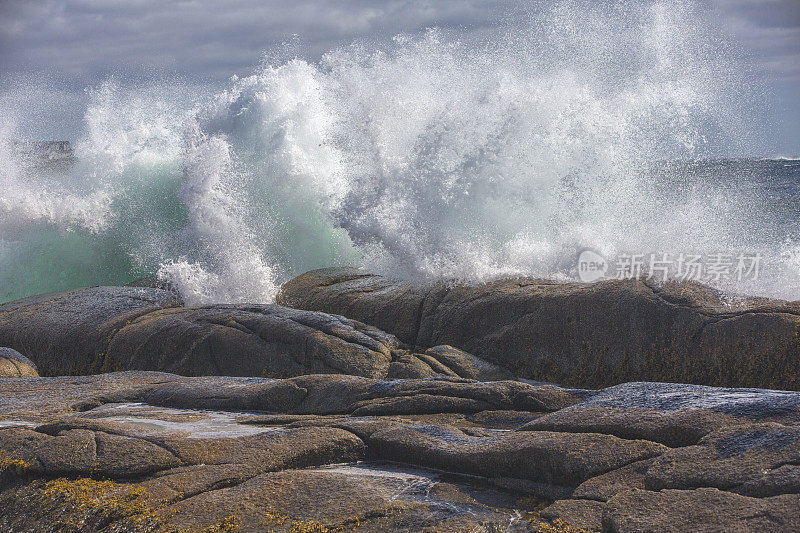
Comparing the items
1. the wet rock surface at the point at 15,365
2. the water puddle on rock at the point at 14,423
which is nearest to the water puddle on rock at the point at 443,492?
the water puddle on rock at the point at 14,423

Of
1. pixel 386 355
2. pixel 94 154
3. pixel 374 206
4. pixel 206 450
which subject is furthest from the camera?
pixel 94 154

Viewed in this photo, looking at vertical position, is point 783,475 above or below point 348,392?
above

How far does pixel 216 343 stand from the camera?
750 cm

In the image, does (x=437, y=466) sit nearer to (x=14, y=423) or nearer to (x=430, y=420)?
(x=430, y=420)

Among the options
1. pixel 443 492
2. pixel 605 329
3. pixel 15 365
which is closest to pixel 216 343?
pixel 15 365

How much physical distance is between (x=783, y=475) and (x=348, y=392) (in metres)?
2.98

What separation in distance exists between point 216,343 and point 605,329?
413cm

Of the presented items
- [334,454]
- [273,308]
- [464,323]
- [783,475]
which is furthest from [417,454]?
[273,308]

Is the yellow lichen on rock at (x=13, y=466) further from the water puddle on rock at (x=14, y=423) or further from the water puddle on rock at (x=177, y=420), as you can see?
the water puddle on rock at (x=14, y=423)

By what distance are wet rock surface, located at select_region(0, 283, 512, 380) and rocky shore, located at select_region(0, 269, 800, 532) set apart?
0.09 ft

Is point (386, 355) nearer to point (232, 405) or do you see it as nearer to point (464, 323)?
point (464, 323)

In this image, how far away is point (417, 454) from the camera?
3742mm

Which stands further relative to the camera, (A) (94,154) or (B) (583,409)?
(A) (94,154)

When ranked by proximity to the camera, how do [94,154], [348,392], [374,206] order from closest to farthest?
[348,392], [374,206], [94,154]
